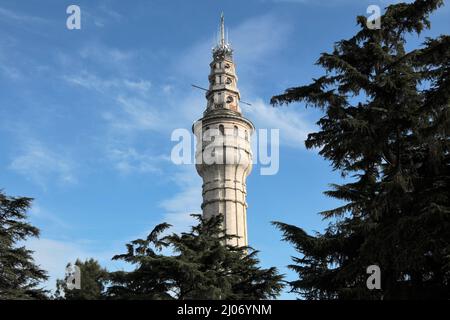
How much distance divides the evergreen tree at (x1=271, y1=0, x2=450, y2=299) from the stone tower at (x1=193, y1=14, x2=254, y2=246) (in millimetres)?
30431

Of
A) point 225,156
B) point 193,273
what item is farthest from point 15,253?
point 225,156

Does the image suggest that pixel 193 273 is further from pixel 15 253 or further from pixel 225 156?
pixel 225 156

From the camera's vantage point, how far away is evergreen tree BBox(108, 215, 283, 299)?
70.3 feet

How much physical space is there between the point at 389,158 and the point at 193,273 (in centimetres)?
917

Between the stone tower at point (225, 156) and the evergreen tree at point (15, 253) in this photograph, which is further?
the stone tower at point (225, 156)

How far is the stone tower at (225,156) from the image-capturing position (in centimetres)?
4812

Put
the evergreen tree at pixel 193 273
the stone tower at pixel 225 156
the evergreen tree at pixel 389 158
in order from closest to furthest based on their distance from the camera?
1. the evergreen tree at pixel 389 158
2. the evergreen tree at pixel 193 273
3. the stone tower at pixel 225 156

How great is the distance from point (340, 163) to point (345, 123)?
2.18 m

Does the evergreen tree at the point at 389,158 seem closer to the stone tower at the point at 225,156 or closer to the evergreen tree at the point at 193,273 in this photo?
the evergreen tree at the point at 193,273

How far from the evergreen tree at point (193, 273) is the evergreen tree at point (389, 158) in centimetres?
516

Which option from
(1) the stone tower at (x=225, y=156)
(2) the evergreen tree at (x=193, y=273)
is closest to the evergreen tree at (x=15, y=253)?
(2) the evergreen tree at (x=193, y=273)

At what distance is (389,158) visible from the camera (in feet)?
50.6
